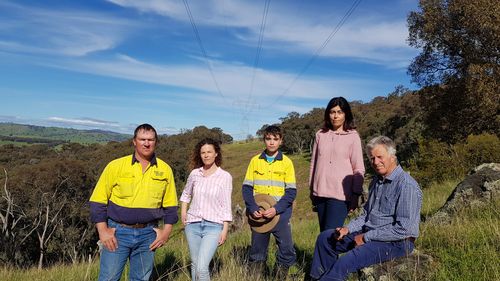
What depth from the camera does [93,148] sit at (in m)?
72.0

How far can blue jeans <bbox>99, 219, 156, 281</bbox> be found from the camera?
3572mm

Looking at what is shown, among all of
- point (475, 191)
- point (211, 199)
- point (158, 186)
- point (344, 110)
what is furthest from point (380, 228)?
point (475, 191)

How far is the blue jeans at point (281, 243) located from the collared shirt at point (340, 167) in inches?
20.5

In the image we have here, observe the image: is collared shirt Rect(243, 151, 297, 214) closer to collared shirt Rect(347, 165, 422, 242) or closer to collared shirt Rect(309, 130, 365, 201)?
collared shirt Rect(309, 130, 365, 201)

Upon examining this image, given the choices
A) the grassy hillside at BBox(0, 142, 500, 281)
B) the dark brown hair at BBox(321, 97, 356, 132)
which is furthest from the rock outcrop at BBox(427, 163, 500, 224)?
the dark brown hair at BBox(321, 97, 356, 132)

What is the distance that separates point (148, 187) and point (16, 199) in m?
34.3

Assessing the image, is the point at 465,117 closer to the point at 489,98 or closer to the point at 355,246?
the point at 489,98

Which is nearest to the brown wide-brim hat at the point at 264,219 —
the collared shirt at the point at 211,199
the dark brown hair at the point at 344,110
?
the collared shirt at the point at 211,199

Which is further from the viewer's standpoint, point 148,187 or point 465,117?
point 465,117

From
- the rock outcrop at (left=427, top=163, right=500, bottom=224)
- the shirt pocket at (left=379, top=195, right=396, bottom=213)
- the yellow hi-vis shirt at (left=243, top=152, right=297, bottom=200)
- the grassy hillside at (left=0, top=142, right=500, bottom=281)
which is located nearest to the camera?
the grassy hillside at (left=0, top=142, right=500, bottom=281)

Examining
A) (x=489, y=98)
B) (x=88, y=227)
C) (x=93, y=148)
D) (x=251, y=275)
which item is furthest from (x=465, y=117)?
(x=93, y=148)

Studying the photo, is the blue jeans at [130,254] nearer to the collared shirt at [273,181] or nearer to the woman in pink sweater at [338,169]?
the collared shirt at [273,181]

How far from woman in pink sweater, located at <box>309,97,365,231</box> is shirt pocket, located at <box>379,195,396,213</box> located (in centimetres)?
54

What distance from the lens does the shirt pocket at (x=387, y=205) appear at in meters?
3.67
